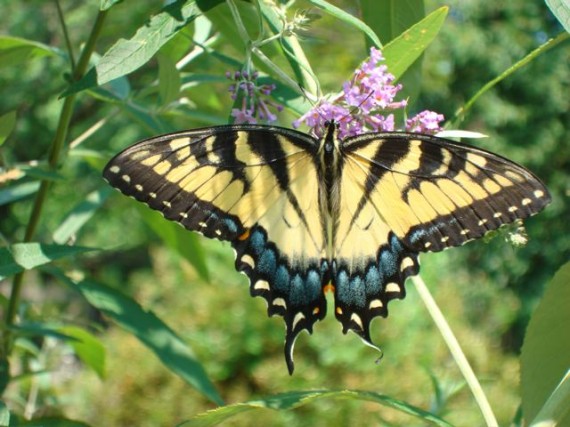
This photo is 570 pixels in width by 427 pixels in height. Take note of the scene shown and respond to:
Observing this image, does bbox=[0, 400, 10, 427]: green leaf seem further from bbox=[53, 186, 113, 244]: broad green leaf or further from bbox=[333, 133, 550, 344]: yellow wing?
bbox=[53, 186, 113, 244]: broad green leaf

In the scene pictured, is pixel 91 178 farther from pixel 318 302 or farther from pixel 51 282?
pixel 318 302

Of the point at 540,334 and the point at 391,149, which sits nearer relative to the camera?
the point at 540,334

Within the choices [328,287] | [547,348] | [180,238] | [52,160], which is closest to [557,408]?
[547,348]

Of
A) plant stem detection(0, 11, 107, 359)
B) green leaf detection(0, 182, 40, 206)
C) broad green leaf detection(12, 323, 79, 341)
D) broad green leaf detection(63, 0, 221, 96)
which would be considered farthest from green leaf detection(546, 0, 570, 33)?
green leaf detection(0, 182, 40, 206)

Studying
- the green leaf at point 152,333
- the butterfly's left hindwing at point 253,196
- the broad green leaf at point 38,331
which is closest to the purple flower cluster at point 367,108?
the butterfly's left hindwing at point 253,196

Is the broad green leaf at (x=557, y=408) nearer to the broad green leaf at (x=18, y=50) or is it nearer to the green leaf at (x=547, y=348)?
the green leaf at (x=547, y=348)

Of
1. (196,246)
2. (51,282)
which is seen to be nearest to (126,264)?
(51,282)
